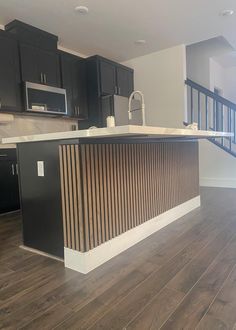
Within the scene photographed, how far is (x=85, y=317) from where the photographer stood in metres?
1.36

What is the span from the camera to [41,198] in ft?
7.12

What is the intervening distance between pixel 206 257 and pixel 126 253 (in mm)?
652


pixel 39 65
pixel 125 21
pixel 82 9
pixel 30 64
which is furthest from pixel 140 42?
pixel 30 64

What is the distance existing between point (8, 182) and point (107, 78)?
2.65 m

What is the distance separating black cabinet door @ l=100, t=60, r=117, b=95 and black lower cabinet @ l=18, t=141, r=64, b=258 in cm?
284

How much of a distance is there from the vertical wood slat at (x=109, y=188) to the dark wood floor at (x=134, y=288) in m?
0.25

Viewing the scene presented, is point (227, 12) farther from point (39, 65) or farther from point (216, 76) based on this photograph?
point (216, 76)

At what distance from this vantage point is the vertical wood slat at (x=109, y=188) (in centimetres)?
186

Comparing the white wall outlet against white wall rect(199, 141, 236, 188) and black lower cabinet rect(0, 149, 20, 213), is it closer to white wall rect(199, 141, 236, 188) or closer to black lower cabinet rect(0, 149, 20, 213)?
black lower cabinet rect(0, 149, 20, 213)

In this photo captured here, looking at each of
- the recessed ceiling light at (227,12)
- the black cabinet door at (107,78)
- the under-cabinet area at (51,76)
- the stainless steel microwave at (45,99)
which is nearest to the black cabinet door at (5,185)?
the under-cabinet area at (51,76)

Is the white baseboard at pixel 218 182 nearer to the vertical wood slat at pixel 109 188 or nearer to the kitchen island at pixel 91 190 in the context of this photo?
the vertical wood slat at pixel 109 188

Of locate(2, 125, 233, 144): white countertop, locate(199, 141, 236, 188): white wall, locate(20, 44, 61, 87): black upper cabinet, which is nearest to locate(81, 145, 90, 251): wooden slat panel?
locate(2, 125, 233, 144): white countertop

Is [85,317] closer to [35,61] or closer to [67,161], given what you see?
[67,161]

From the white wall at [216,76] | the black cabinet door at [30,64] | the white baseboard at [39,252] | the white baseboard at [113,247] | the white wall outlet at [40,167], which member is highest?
the white wall at [216,76]
